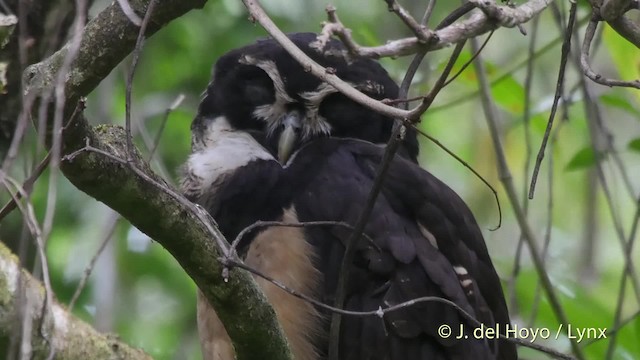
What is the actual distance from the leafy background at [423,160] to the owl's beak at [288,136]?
57 cm

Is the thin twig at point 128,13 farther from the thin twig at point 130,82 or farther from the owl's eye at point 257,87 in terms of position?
the owl's eye at point 257,87

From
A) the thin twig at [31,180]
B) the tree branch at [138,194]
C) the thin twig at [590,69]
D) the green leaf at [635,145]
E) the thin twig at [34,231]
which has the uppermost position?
the green leaf at [635,145]

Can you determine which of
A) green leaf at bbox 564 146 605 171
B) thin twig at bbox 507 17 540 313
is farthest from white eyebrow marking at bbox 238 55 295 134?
green leaf at bbox 564 146 605 171

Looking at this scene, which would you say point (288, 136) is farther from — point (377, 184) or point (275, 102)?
point (377, 184)

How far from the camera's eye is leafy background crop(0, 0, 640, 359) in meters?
3.75

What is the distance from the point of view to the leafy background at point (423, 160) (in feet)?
12.3

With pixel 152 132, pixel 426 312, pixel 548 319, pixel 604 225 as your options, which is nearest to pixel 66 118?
pixel 426 312

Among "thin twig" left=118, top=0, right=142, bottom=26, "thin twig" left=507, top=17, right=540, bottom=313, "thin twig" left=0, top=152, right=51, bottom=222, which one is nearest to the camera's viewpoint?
"thin twig" left=0, top=152, right=51, bottom=222

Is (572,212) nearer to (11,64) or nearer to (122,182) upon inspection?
(11,64)

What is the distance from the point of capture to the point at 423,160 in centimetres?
639

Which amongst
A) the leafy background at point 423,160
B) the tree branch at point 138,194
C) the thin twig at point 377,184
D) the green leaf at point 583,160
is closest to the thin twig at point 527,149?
the leafy background at point 423,160

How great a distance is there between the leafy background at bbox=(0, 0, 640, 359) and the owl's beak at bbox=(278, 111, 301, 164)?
0.57 m

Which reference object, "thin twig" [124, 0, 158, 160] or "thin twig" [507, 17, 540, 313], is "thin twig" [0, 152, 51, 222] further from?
"thin twig" [507, 17, 540, 313]

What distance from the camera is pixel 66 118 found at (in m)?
1.99
